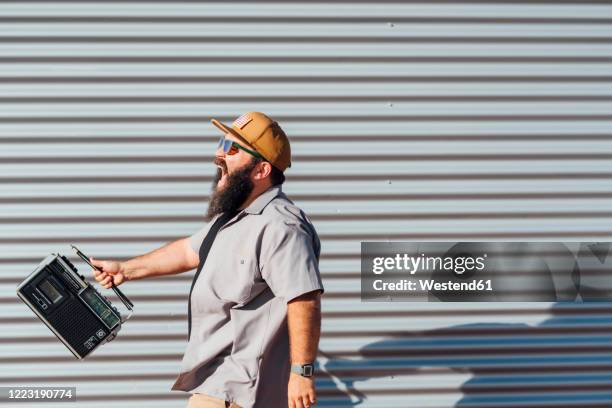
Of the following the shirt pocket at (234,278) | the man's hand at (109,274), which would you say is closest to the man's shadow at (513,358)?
the man's hand at (109,274)

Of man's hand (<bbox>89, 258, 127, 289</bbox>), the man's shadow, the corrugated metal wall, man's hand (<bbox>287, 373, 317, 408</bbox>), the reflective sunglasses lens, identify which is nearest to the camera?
man's hand (<bbox>287, 373, 317, 408</bbox>)

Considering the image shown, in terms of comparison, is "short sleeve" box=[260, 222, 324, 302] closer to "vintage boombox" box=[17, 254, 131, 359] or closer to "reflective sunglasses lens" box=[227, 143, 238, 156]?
"reflective sunglasses lens" box=[227, 143, 238, 156]

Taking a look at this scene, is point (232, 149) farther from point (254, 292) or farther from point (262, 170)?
point (254, 292)

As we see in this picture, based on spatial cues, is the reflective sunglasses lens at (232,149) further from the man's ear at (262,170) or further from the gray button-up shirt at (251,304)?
the gray button-up shirt at (251,304)

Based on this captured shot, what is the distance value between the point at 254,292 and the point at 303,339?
1.05 feet

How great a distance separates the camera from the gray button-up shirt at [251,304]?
3680mm

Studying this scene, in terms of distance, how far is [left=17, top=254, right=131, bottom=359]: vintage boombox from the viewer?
13.2 ft

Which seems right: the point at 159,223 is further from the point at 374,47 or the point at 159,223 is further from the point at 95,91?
the point at 374,47

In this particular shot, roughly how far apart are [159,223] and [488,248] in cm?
192

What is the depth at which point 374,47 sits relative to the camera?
520 centimetres

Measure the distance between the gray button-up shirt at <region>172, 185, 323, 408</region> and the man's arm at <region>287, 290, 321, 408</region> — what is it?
0.18 feet

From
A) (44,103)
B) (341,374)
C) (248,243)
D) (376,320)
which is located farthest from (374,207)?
(44,103)

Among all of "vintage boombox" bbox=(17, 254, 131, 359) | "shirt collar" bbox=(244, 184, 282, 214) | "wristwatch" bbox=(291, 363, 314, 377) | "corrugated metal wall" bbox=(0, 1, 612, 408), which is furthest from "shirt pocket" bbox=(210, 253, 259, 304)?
"corrugated metal wall" bbox=(0, 1, 612, 408)

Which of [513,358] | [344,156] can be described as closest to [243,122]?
[344,156]
